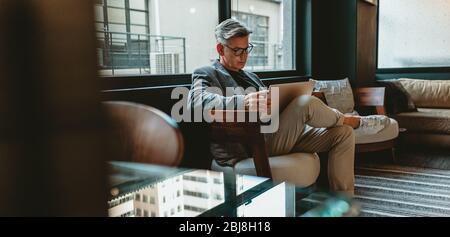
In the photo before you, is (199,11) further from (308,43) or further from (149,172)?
(149,172)

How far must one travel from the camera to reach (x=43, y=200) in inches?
14.5

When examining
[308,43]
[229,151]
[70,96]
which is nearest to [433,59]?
[308,43]

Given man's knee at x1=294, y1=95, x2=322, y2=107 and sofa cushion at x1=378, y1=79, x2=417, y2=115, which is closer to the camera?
man's knee at x1=294, y1=95, x2=322, y2=107

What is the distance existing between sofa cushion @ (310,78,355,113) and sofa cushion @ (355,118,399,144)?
489 mm

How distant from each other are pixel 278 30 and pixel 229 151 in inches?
84.7

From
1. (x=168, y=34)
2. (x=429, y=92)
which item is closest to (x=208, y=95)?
(x=168, y=34)

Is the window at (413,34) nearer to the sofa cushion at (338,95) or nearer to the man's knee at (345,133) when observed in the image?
the sofa cushion at (338,95)

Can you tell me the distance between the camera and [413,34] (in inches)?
173

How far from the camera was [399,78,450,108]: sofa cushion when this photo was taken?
4.00 meters

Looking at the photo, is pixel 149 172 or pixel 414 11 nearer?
pixel 149 172

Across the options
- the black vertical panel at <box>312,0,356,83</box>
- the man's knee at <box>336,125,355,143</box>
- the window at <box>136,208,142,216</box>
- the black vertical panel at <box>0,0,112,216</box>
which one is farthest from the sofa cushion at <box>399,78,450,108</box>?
the black vertical panel at <box>0,0,112,216</box>

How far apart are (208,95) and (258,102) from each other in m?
0.25

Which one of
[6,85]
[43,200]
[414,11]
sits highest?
[414,11]

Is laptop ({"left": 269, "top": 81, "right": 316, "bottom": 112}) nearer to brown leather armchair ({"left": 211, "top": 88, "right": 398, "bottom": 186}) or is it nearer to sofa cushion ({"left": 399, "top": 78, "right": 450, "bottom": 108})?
brown leather armchair ({"left": 211, "top": 88, "right": 398, "bottom": 186})
